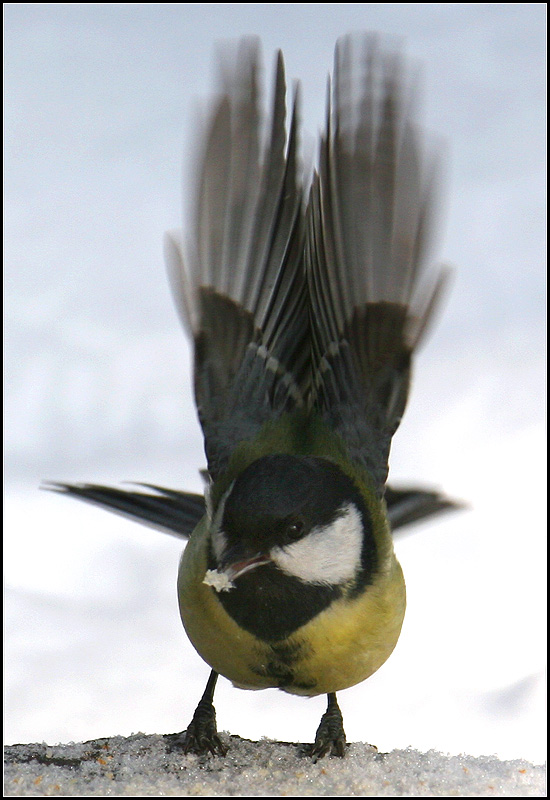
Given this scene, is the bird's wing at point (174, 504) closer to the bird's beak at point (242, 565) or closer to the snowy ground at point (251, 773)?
the snowy ground at point (251, 773)

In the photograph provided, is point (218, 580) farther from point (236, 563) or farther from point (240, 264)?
point (240, 264)

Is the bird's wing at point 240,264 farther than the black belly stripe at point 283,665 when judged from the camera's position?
Yes

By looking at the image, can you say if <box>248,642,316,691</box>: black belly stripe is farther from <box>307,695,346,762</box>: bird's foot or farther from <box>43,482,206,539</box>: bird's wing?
<box>43,482,206,539</box>: bird's wing

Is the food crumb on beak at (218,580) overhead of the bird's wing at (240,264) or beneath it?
beneath

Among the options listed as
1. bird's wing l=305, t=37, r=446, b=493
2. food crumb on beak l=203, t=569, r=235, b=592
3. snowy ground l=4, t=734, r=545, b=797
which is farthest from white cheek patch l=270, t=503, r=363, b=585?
snowy ground l=4, t=734, r=545, b=797

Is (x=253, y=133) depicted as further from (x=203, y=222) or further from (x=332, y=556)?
(x=332, y=556)

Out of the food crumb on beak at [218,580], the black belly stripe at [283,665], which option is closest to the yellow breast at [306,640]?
the black belly stripe at [283,665]

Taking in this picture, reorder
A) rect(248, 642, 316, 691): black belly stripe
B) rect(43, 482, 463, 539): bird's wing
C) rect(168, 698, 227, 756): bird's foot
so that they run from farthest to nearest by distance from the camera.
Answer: rect(43, 482, 463, 539): bird's wing < rect(168, 698, 227, 756): bird's foot < rect(248, 642, 316, 691): black belly stripe
